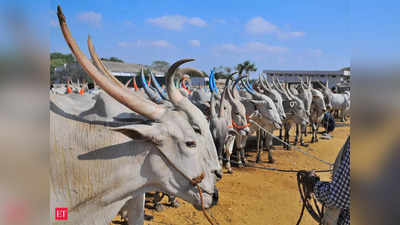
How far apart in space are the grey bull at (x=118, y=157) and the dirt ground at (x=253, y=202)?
184 centimetres

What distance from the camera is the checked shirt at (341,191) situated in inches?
87.1

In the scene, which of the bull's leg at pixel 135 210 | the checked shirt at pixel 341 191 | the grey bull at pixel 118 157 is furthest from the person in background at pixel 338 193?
the bull's leg at pixel 135 210

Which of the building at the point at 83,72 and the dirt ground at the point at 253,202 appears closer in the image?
the dirt ground at the point at 253,202

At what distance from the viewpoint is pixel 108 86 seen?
183cm

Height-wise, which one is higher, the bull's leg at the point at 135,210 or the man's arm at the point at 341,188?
the man's arm at the point at 341,188

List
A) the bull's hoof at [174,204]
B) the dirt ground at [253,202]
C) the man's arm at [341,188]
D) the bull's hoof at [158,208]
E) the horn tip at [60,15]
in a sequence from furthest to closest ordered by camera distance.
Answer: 1. the bull's hoof at [174,204]
2. the bull's hoof at [158,208]
3. the dirt ground at [253,202]
4. the man's arm at [341,188]
5. the horn tip at [60,15]

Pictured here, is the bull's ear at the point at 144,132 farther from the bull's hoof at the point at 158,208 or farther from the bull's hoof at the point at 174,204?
the bull's hoof at the point at 174,204

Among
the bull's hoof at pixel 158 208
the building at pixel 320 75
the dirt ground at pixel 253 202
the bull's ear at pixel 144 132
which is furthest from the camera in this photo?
the building at pixel 320 75

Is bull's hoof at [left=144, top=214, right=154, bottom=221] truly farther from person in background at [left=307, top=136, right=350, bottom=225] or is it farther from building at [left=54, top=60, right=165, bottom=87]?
person in background at [left=307, top=136, right=350, bottom=225]

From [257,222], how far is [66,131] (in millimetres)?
4478
